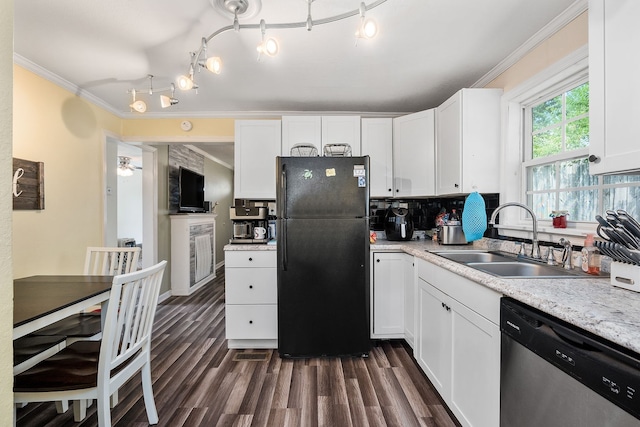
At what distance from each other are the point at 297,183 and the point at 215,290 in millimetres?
2901

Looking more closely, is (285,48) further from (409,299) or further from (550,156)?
(409,299)

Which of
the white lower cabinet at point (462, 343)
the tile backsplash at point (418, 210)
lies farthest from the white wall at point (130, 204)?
the white lower cabinet at point (462, 343)

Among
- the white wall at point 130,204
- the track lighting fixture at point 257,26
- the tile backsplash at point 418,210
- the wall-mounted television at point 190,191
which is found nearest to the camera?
the track lighting fixture at point 257,26

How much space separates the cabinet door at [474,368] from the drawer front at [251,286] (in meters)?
1.50

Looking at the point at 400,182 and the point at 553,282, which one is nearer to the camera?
the point at 553,282

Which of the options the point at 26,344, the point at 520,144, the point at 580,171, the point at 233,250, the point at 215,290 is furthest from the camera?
the point at 215,290

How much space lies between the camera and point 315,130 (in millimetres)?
2936

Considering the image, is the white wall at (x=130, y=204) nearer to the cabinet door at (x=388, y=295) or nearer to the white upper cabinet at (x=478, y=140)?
the cabinet door at (x=388, y=295)

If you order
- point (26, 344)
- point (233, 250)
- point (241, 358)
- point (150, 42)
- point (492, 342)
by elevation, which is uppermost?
point (150, 42)

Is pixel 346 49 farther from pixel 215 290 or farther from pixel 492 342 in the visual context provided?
pixel 215 290

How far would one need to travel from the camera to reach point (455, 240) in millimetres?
2439

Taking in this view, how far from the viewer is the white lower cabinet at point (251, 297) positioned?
2.55 metres

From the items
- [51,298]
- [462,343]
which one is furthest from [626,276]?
[51,298]

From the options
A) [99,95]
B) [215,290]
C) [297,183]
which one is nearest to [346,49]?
[297,183]
